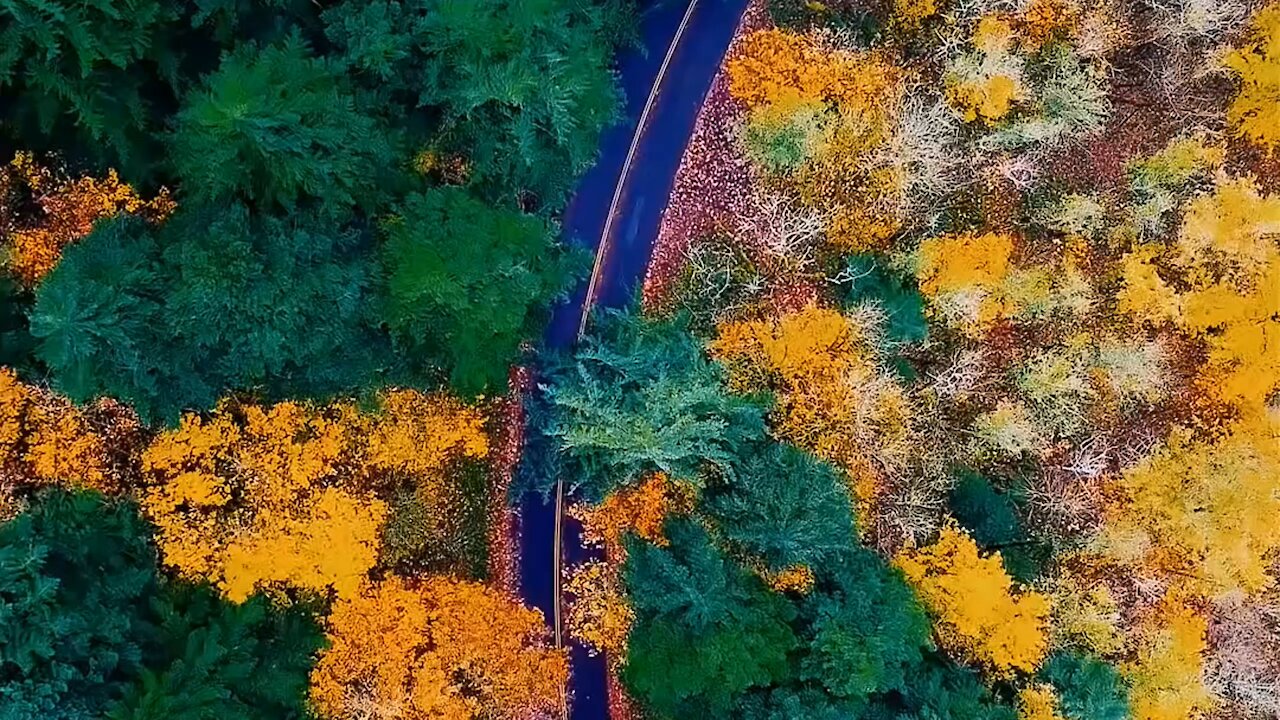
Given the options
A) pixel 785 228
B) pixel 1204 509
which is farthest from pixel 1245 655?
pixel 785 228

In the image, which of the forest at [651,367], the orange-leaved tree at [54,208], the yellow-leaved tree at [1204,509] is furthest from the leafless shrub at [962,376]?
the orange-leaved tree at [54,208]

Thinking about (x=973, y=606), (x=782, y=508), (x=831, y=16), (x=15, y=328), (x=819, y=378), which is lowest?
(x=973, y=606)

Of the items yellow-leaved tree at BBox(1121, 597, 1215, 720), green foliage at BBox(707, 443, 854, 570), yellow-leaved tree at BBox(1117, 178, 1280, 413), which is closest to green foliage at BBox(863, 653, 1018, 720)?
green foliage at BBox(707, 443, 854, 570)

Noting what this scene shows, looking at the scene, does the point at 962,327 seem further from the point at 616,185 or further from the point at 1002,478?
the point at 616,185

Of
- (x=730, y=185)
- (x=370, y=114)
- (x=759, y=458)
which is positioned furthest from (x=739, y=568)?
(x=370, y=114)

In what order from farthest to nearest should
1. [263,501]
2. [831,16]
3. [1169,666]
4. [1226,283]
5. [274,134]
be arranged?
[1169,666] → [1226,283] → [831,16] → [263,501] → [274,134]

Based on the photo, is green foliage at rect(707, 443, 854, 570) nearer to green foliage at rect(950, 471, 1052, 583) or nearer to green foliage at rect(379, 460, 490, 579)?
green foliage at rect(950, 471, 1052, 583)

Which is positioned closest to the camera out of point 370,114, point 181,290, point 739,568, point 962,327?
point 181,290

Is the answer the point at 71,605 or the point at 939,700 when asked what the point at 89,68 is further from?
the point at 939,700

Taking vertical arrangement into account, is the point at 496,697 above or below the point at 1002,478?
below
